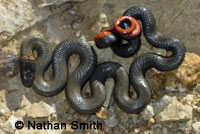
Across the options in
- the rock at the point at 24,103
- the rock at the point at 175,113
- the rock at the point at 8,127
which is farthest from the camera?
the rock at the point at 24,103

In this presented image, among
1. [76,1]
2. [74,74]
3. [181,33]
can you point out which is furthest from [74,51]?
[181,33]

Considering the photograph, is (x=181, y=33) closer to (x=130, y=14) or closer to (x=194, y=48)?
(x=194, y=48)

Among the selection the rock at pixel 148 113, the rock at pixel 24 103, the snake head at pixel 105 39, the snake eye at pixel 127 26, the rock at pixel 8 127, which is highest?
the snake eye at pixel 127 26

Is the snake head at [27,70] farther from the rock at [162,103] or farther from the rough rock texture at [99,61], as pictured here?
the rock at [162,103]

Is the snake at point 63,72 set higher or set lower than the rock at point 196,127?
higher

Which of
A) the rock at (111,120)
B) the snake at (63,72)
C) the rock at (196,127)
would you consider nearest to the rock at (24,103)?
the snake at (63,72)

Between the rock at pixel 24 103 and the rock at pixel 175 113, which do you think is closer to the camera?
the rock at pixel 175 113

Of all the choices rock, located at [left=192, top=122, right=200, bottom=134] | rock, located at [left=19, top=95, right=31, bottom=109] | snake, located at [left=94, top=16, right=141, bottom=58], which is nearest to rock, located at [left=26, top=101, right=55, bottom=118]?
rock, located at [left=19, top=95, right=31, bottom=109]
